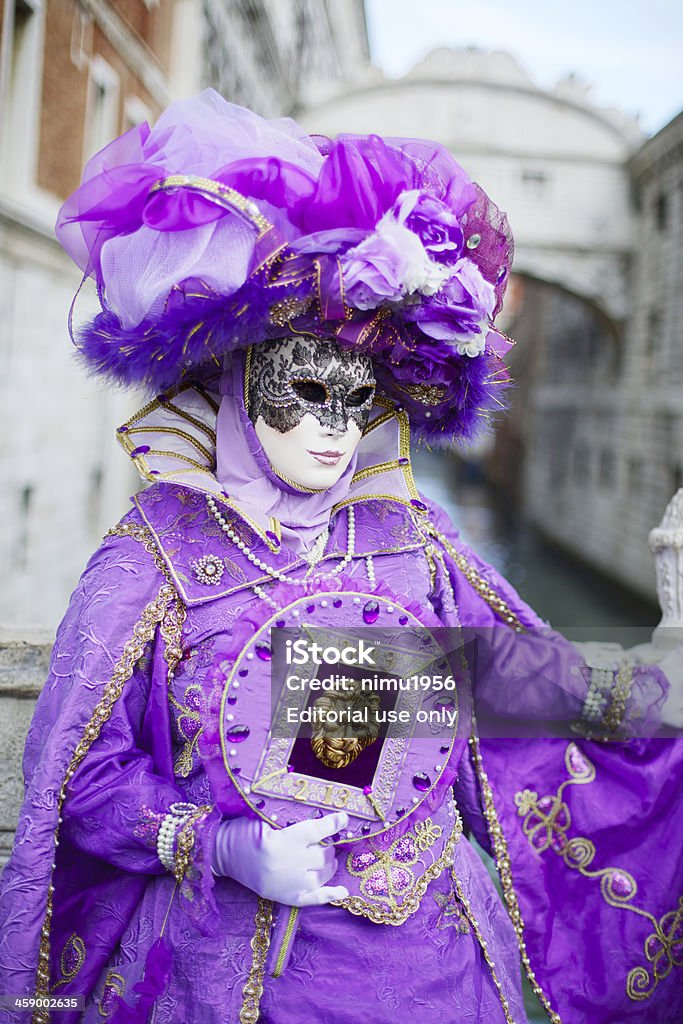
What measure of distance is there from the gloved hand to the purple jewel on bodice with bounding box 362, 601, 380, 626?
0.27 meters

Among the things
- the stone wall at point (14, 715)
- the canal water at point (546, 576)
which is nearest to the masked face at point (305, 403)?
the stone wall at point (14, 715)

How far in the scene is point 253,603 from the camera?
1.38m

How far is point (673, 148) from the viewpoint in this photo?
11219mm

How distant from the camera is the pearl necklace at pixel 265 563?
1.40 metres

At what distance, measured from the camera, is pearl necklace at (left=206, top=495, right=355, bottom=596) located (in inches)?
55.0

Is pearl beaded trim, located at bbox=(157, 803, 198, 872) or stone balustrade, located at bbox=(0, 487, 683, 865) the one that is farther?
stone balustrade, located at bbox=(0, 487, 683, 865)

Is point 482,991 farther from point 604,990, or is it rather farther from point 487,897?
point 604,990

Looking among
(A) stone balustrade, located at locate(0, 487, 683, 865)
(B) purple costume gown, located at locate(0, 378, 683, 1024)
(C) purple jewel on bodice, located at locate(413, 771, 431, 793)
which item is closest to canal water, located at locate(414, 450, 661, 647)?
(A) stone balustrade, located at locate(0, 487, 683, 865)

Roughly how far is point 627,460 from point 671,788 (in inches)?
459

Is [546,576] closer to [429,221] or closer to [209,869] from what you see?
[429,221]

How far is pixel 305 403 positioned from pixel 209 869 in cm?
70

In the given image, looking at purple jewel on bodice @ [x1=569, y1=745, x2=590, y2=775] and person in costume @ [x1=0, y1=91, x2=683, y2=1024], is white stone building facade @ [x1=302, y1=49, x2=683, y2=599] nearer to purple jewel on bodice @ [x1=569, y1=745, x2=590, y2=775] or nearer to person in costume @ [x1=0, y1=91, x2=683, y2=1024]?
purple jewel on bodice @ [x1=569, y1=745, x2=590, y2=775]

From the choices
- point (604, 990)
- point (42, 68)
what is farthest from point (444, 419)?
point (42, 68)

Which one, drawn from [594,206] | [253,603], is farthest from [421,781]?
[594,206]
